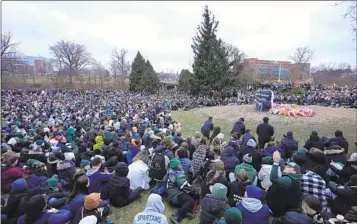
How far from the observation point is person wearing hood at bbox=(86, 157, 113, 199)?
6152mm

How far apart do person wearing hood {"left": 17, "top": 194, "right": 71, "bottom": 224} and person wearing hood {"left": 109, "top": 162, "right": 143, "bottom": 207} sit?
5.51 ft

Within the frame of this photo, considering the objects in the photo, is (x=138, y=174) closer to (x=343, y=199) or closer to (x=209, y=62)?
(x=343, y=199)

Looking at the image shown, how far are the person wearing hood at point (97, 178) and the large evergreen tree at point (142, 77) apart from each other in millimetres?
41467

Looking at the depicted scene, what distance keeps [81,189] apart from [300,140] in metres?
11.1

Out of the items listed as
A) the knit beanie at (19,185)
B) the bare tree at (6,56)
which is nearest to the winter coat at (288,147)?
the knit beanie at (19,185)

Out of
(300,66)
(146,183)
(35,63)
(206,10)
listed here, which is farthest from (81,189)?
(35,63)

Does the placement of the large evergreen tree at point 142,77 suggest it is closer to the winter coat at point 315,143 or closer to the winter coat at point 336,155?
the winter coat at point 315,143

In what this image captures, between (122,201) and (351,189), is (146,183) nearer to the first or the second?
(122,201)

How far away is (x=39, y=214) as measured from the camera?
4363 millimetres

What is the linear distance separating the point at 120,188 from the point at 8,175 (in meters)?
3.10

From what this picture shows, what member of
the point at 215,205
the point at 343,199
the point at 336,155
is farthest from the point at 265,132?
the point at 215,205

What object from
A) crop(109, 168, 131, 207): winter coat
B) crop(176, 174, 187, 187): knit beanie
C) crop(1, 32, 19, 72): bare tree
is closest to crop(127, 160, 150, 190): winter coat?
crop(109, 168, 131, 207): winter coat

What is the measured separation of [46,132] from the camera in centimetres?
1177

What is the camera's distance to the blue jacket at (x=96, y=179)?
615cm
